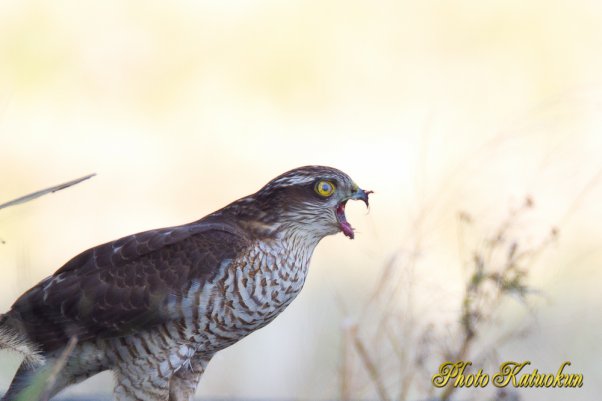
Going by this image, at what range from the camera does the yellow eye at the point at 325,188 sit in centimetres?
686

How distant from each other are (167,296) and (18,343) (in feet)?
2.54

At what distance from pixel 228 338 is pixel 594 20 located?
8480 millimetres

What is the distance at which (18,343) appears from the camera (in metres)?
6.01

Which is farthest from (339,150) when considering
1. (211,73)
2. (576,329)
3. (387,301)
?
(387,301)

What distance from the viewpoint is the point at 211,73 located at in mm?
13875

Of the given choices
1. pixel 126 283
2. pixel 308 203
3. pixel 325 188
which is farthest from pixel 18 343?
pixel 325 188

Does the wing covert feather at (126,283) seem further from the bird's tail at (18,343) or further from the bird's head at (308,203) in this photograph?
the bird's head at (308,203)

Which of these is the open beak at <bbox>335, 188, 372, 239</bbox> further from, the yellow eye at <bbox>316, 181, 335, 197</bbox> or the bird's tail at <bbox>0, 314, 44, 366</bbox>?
the bird's tail at <bbox>0, 314, 44, 366</bbox>

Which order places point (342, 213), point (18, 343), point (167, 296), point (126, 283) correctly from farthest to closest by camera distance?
point (342, 213)
point (126, 283)
point (167, 296)
point (18, 343)

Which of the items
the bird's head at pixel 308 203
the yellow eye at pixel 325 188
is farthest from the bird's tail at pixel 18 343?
the yellow eye at pixel 325 188

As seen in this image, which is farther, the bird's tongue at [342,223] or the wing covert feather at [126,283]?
the bird's tongue at [342,223]

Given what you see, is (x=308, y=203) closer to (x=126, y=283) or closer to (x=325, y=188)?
(x=325, y=188)

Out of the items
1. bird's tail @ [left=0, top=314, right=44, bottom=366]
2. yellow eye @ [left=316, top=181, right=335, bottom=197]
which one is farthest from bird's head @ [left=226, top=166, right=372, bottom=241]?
bird's tail @ [left=0, top=314, right=44, bottom=366]

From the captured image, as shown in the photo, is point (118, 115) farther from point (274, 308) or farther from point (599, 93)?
point (274, 308)
